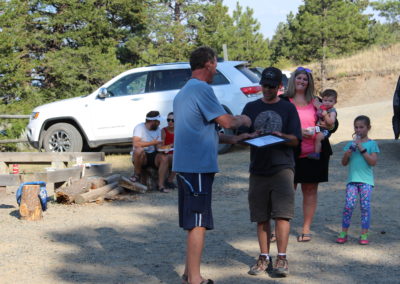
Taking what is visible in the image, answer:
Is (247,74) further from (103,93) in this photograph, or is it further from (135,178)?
(135,178)

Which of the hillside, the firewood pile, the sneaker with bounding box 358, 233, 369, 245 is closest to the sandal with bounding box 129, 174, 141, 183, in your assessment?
the firewood pile

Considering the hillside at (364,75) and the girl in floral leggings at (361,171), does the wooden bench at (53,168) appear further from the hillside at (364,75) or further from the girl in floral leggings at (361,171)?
the hillside at (364,75)

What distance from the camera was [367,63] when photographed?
37.4 meters

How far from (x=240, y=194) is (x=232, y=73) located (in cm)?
437

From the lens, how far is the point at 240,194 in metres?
9.20

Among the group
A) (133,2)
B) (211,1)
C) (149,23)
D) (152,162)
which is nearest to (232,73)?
(152,162)

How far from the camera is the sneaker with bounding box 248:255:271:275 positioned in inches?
203

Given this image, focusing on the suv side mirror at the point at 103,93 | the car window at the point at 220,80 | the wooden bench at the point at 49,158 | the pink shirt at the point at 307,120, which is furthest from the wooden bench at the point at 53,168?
the pink shirt at the point at 307,120

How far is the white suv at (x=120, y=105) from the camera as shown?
12953 mm

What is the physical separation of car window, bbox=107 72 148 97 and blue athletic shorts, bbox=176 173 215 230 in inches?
347

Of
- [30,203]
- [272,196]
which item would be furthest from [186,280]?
[30,203]

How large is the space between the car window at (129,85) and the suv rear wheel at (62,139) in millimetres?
1184

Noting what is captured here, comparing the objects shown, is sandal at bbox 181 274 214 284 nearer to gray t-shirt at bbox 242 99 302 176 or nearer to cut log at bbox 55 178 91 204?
gray t-shirt at bbox 242 99 302 176

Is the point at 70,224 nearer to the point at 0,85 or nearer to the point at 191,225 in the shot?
the point at 191,225
